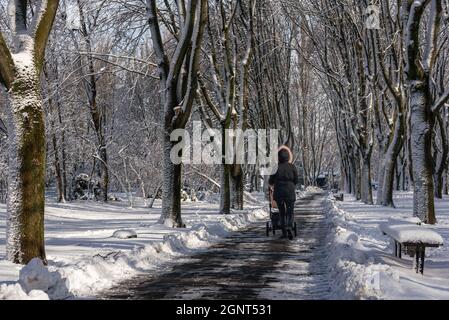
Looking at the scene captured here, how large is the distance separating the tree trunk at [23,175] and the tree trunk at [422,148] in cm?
996

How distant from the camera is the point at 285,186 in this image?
574 inches

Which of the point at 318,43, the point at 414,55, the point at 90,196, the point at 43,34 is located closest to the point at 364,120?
the point at 318,43

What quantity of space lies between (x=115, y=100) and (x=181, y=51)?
2783cm

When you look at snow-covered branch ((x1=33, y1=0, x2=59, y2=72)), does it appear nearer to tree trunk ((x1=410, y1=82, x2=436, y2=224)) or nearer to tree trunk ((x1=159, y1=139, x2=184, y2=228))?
tree trunk ((x1=159, y1=139, x2=184, y2=228))

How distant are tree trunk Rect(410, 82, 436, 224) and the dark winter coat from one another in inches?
134

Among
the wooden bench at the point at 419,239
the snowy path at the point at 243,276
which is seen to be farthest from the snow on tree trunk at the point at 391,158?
the wooden bench at the point at 419,239

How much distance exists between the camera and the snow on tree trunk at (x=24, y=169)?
28.9 feet

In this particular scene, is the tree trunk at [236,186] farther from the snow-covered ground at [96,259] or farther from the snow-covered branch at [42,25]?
the snow-covered branch at [42,25]

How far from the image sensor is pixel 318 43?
30.9 m
